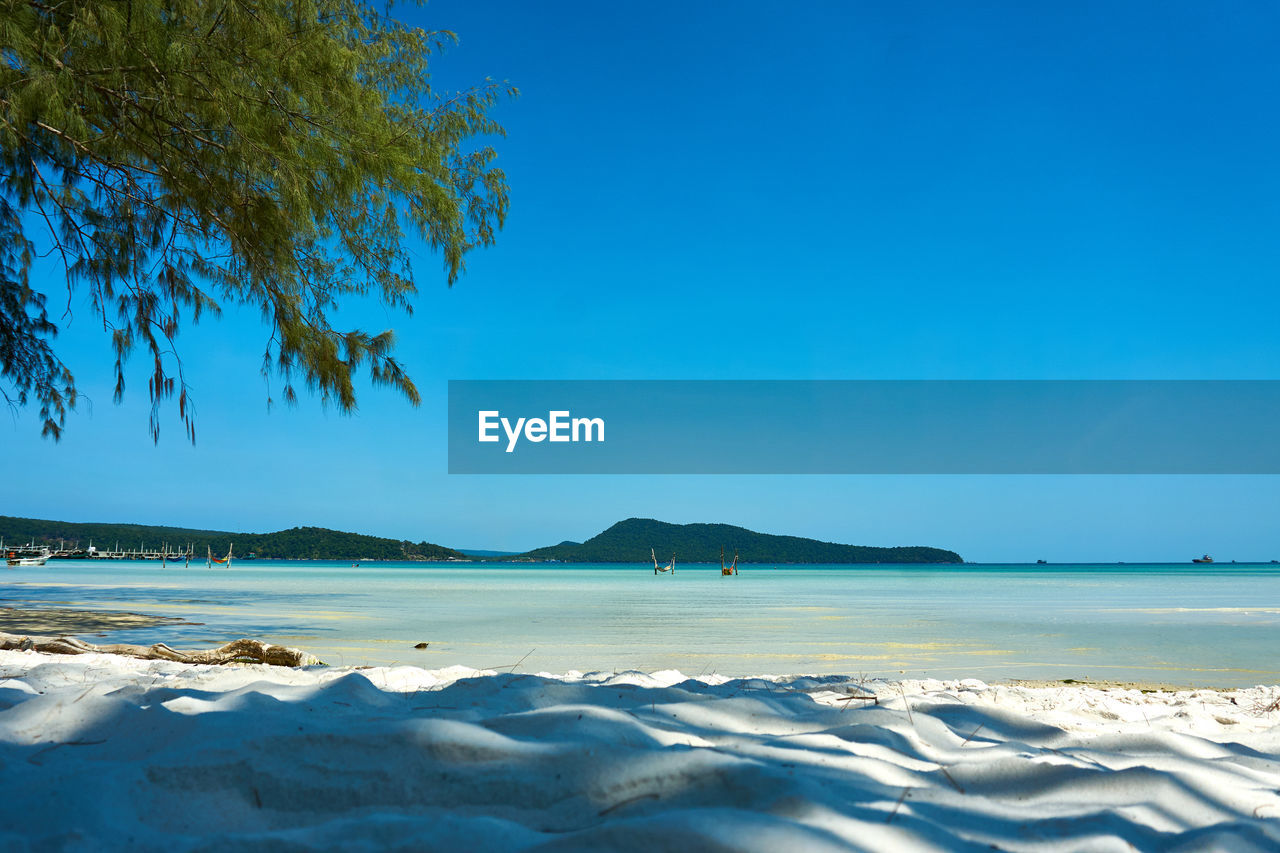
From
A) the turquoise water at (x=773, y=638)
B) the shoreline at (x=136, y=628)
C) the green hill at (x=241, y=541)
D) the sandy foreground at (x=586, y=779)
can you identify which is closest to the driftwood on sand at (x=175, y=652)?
the shoreline at (x=136, y=628)

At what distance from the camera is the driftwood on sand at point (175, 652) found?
4.25 m

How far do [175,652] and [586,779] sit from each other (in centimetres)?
407

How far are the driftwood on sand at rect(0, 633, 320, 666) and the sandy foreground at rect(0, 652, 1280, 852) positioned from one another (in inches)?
89.9

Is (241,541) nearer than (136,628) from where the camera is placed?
No

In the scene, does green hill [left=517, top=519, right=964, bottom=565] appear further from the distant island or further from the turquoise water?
the turquoise water

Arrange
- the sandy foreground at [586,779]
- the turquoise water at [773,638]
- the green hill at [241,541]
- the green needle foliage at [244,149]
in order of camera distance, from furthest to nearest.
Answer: the green hill at [241,541] < the turquoise water at [773,638] < the green needle foliage at [244,149] < the sandy foreground at [586,779]

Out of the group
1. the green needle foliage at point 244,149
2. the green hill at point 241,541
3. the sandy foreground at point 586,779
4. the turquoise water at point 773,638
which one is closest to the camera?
the sandy foreground at point 586,779

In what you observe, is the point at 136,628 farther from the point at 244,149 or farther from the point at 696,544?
the point at 696,544

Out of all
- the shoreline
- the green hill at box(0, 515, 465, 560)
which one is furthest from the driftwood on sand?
the green hill at box(0, 515, 465, 560)

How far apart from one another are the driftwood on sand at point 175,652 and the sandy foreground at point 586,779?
2.28m

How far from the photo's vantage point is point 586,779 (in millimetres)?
1369

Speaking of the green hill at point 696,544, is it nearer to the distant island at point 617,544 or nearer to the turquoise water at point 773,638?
the distant island at point 617,544

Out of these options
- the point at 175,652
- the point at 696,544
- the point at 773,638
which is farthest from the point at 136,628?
the point at 696,544

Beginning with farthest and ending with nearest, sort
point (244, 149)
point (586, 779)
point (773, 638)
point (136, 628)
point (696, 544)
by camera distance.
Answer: point (696, 544) < point (773, 638) < point (136, 628) < point (244, 149) < point (586, 779)
